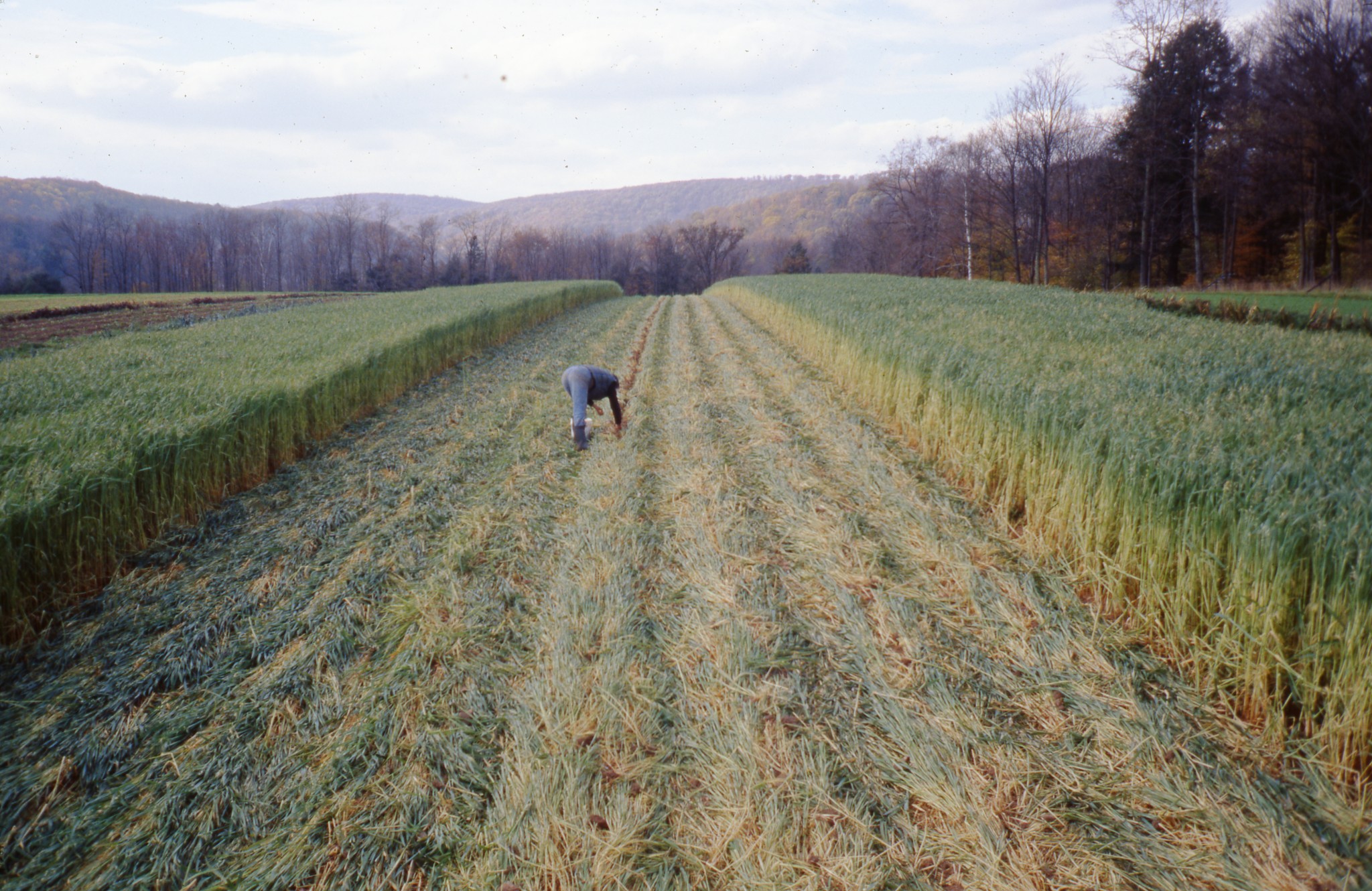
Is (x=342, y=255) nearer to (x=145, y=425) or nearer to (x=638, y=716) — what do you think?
(x=145, y=425)

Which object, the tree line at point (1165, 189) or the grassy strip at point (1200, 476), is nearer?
the grassy strip at point (1200, 476)

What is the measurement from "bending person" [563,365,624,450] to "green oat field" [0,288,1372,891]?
158 centimetres

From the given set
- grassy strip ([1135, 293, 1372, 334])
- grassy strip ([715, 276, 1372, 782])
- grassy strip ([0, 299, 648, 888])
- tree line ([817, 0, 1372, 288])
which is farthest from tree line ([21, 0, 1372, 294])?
grassy strip ([0, 299, 648, 888])

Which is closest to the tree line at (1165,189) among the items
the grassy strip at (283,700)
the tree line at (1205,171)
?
the tree line at (1205,171)

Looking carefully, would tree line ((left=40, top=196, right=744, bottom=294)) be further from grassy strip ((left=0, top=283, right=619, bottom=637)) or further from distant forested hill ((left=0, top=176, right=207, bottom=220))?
grassy strip ((left=0, top=283, right=619, bottom=637))

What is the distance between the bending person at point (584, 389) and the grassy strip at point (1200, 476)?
388 centimetres

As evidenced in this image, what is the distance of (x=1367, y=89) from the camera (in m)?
21.8

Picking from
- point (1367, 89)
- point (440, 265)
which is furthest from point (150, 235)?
point (1367, 89)

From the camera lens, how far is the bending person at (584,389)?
699 centimetres

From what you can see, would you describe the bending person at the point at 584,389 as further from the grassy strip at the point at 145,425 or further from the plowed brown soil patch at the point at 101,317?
the plowed brown soil patch at the point at 101,317

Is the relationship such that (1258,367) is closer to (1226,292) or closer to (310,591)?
(310,591)

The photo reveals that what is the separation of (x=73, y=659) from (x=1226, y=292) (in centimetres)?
2766

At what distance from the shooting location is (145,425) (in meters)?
5.15

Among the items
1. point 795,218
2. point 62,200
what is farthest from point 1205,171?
point 62,200
